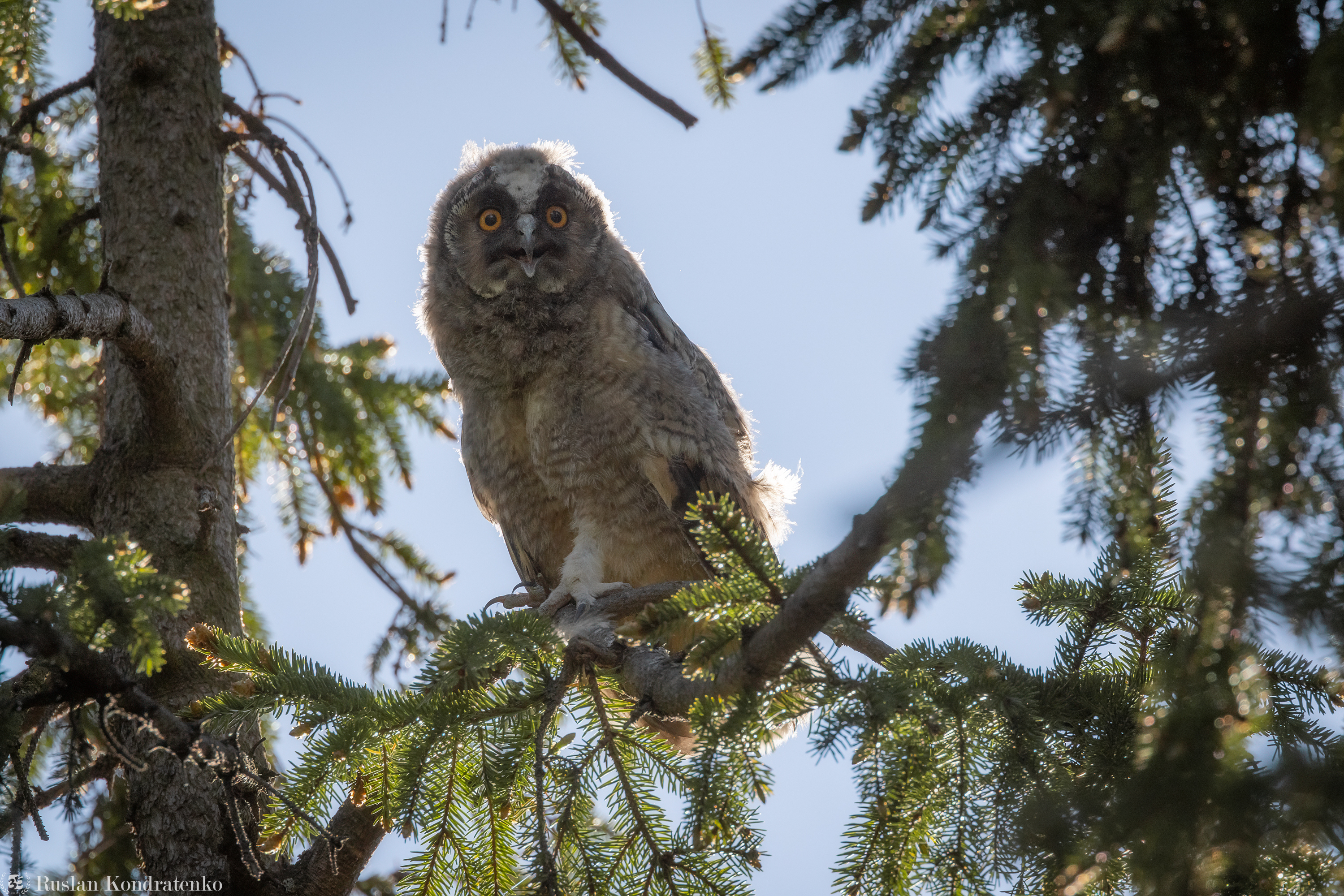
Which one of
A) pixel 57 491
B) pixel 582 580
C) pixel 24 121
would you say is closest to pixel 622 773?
pixel 582 580

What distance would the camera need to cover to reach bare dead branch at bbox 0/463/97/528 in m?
2.67

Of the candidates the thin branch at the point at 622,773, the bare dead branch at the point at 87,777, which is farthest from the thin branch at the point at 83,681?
the thin branch at the point at 622,773

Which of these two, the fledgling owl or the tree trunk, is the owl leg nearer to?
the fledgling owl

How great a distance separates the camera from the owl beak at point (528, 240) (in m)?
3.66

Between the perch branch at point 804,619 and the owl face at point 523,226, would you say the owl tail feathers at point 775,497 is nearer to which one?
the owl face at point 523,226

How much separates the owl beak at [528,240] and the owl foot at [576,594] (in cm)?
123

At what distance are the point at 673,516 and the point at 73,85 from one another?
2487mm

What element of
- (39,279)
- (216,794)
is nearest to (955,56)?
(216,794)

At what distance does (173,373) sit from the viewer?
2.62 meters

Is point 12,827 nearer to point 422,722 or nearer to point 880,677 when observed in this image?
point 422,722

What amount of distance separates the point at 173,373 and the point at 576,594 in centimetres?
138

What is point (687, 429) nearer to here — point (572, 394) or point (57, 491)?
point (572, 394)

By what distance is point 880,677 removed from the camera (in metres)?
1.66

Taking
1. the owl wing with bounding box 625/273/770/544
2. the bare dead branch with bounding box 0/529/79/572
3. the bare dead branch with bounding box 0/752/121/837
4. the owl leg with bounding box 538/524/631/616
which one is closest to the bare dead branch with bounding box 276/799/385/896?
the bare dead branch with bounding box 0/752/121/837
